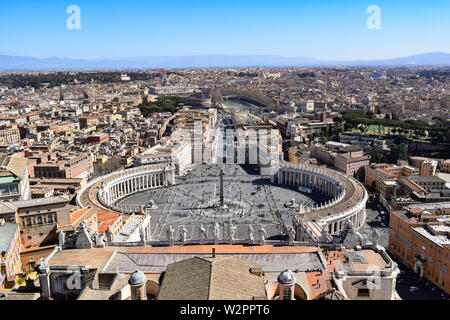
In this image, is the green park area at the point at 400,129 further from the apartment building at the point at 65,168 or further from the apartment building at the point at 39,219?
the apartment building at the point at 39,219

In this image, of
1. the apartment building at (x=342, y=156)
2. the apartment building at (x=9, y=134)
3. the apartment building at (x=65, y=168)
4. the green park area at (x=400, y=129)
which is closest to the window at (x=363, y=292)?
the apartment building at (x=342, y=156)

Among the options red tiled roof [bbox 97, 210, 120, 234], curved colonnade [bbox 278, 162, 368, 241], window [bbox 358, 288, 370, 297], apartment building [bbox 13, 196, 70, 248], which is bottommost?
curved colonnade [bbox 278, 162, 368, 241]

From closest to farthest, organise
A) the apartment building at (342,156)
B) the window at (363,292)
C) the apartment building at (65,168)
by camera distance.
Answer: the window at (363,292), the apartment building at (65,168), the apartment building at (342,156)

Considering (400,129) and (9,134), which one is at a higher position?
(400,129)

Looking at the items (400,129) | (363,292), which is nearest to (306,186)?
(400,129)

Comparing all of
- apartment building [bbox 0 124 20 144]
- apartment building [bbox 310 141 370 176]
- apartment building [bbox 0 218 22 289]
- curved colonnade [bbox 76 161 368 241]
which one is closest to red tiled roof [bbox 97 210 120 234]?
curved colonnade [bbox 76 161 368 241]

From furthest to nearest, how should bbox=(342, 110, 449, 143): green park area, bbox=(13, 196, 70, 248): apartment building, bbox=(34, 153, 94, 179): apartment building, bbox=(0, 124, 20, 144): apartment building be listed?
bbox=(0, 124, 20, 144): apartment building < bbox=(342, 110, 449, 143): green park area < bbox=(34, 153, 94, 179): apartment building < bbox=(13, 196, 70, 248): apartment building

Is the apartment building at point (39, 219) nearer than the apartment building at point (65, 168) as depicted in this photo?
Yes

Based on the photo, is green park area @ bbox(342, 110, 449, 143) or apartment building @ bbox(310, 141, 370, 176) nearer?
apartment building @ bbox(310, 141, 370, 176)

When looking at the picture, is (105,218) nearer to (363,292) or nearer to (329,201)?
(363,292)

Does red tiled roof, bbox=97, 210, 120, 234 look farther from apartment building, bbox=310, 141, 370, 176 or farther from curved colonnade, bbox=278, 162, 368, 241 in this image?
apartment building, bbox=310, 141, 370, 176

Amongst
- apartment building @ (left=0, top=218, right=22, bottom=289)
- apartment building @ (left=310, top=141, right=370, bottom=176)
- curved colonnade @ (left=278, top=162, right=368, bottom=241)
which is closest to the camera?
apartment building @ (left=0, top=218, right=22, bottom=289)
